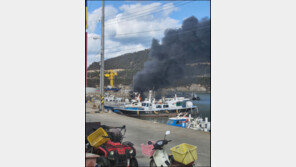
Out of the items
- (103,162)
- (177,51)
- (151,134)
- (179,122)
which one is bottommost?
(103,162)

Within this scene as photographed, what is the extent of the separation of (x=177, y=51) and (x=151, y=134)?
1906mm

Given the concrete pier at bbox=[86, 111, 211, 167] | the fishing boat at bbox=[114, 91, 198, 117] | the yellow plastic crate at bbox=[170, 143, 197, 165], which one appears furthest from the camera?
the fishing boat at bbox=[114, 91, 198, 117]

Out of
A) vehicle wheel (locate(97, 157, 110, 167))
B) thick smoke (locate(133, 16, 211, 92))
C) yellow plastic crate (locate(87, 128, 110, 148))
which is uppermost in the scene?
thick smoke (locate(133, 16, 211, 92))

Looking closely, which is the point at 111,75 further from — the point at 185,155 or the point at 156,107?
the point at 185,155

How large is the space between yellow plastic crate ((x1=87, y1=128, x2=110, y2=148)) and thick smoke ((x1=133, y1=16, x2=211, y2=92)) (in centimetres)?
137

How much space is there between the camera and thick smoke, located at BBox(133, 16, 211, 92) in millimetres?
3840

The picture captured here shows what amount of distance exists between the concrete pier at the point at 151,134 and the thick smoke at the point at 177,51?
98cm

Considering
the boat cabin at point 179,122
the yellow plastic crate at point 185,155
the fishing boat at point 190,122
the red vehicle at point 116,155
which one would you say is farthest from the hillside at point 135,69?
the red vehicle at point 116,155

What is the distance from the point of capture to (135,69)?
4.76 m

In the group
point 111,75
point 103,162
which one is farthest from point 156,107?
point 103,162

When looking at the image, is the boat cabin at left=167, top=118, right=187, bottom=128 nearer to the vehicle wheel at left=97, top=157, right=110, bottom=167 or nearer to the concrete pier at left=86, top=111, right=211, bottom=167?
the concrete pier at left=86, top=111, right=211, bottom=167

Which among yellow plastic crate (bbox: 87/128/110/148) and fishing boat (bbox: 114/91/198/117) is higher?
fishing boat (bbox: 114/91/198/117)

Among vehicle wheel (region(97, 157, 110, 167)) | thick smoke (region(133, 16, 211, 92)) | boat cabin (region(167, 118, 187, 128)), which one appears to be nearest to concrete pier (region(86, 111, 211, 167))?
boat cabin (region(167, 118, 187, 128))

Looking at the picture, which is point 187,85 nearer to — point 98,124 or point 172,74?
point 172,74
